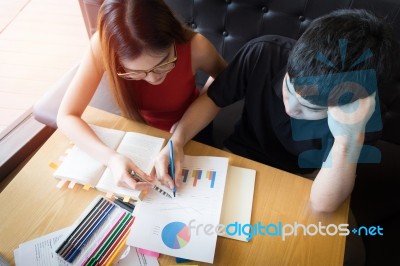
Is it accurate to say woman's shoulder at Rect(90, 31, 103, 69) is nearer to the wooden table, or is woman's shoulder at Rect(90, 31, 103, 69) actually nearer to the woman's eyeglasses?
the woman's eyeglasses

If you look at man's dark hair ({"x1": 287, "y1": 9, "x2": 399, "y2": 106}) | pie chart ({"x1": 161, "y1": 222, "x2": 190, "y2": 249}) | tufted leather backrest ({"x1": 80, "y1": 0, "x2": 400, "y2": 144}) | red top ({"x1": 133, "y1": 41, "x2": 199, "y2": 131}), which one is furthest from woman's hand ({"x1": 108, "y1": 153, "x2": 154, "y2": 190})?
tufted leather backrest ({"x1": 80, "y1": 0, "x2": 400, "y2": 144})

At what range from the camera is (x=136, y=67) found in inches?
31.4

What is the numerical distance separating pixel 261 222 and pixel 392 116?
0.85 metres

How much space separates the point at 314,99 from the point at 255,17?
709 mm

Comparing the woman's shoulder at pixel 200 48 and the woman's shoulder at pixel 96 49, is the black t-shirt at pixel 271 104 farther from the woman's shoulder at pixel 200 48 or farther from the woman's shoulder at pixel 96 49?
the woman's shoulder at pixel 96 49

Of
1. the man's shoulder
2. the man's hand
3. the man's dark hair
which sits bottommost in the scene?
the man's hand

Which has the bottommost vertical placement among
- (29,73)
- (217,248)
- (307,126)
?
(29,73)

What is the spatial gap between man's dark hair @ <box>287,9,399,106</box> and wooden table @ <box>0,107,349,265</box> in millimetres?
301

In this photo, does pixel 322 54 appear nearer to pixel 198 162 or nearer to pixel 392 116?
pixel 198 162

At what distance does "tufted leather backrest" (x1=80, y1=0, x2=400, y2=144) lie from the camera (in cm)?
109

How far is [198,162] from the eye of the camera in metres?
0.85

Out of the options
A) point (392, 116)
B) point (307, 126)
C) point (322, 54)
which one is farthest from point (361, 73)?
point (392, 116)

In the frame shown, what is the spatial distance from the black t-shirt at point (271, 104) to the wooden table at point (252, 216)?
0.14 metres

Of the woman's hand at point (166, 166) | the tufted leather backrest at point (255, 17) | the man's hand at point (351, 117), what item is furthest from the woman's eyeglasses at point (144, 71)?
the man's hand at point (351, 117)
